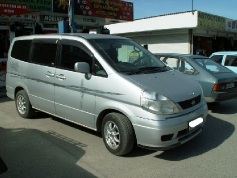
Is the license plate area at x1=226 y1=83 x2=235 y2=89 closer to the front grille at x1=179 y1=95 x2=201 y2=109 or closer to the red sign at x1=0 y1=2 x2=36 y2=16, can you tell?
the front grille at x1=179 y1=95 x2=201 y2=109

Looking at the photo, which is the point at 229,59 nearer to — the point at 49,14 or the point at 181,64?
the point at 181,64

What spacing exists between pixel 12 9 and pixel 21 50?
17.2ft

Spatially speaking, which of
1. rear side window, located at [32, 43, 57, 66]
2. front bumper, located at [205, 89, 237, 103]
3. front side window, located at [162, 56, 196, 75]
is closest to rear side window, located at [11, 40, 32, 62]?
rear side window, located at [32, 43, 57, 66]

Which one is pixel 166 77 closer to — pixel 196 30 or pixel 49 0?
pixel 49 0

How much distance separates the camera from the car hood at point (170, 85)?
14.4 feet

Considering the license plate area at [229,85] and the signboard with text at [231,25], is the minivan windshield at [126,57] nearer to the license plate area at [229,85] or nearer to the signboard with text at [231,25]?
the license plate area at [229,85]

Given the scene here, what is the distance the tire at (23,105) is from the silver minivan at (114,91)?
0.39 feet

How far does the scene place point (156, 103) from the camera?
422 cm

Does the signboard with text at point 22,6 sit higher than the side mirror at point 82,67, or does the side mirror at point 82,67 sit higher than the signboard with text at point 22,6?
the signboard with text at point 22,6

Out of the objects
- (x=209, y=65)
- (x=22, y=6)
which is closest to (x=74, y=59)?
(x=209, y=65)

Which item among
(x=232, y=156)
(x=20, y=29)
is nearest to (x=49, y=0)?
(x=20, y=29)

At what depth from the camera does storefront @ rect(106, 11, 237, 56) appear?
67.4ft

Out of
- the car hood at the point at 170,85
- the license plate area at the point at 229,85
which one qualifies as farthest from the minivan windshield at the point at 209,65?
the car hood at the point at 170,85

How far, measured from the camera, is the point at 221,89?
7.27 metres
